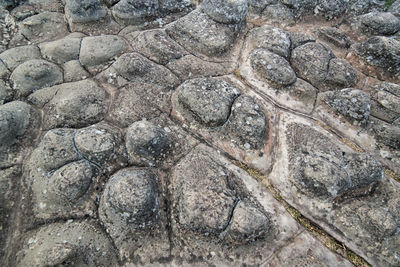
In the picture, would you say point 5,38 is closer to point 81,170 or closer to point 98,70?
point 98,70

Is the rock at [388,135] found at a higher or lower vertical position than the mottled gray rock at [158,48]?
lower

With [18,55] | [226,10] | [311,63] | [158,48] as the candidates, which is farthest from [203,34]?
[18,55]

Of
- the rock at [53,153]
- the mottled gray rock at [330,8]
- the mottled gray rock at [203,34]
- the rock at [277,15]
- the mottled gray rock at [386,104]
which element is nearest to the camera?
the rock at [53,153]

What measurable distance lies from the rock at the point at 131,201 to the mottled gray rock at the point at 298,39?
2.29 meters

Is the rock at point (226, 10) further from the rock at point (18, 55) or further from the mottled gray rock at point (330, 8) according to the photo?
the rock at point (18, 55)

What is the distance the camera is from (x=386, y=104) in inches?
121

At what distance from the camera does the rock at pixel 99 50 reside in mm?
3133

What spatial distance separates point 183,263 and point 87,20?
286cm

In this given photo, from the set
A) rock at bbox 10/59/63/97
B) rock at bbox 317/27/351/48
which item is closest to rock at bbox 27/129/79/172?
rock at bbox 10/59/63/97

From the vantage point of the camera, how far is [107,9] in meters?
3.60

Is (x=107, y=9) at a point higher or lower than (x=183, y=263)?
higher

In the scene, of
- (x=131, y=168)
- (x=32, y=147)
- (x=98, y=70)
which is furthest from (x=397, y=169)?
(x=32, y=147)

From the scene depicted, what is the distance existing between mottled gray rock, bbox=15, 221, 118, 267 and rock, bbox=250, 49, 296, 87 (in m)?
2.16

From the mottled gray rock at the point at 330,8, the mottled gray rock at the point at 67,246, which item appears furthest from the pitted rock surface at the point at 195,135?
the mottled gray rock at the point at 330,8
